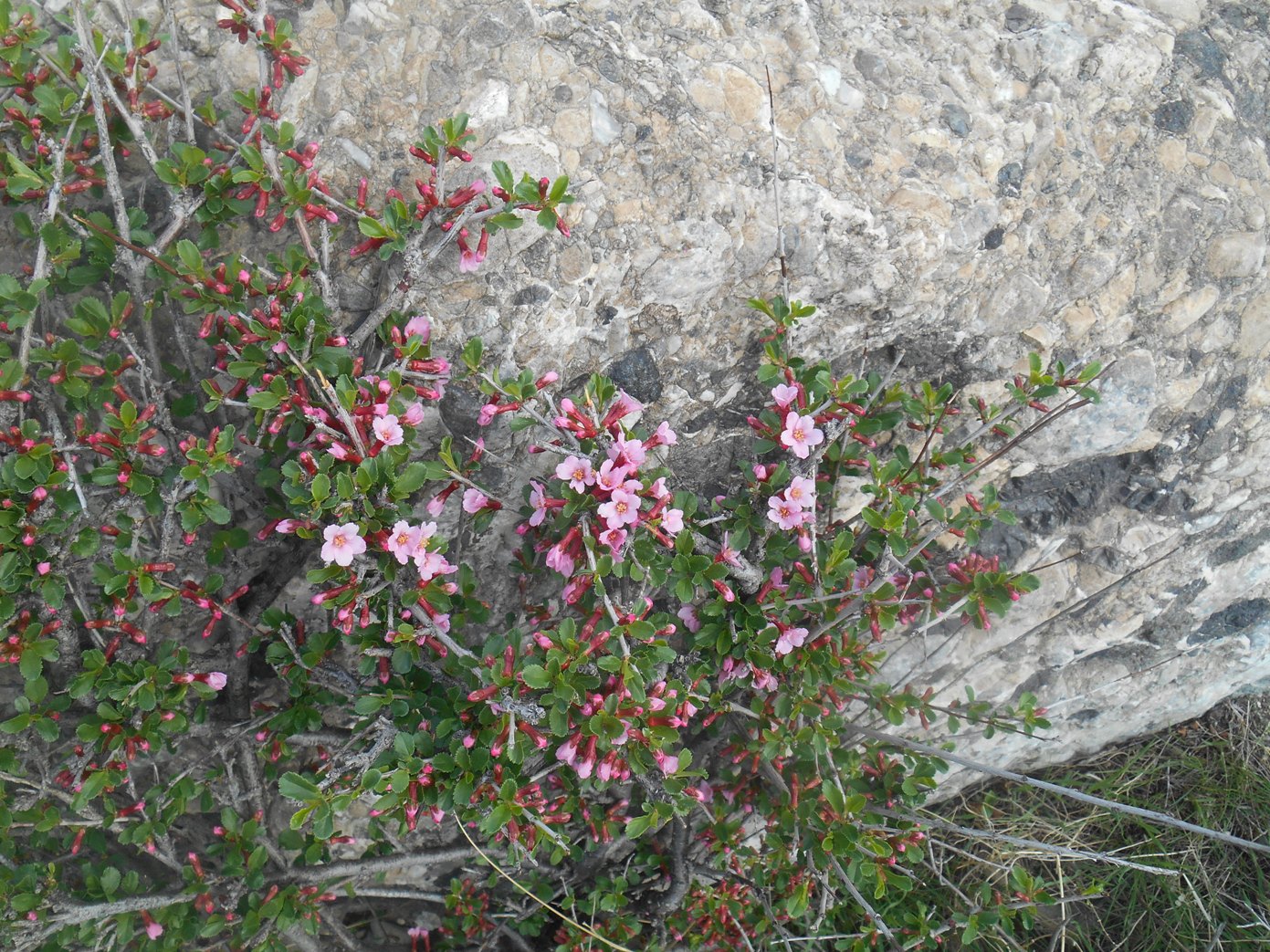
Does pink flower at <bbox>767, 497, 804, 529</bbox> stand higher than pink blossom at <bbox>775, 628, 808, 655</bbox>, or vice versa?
pink flower at <bbox>767, 497, 804, 529</bbox>

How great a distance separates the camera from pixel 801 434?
2529 millimetres

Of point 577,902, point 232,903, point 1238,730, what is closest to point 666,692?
point 577,902

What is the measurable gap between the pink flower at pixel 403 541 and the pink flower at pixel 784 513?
3.19ft

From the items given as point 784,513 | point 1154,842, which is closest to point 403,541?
point 784,513

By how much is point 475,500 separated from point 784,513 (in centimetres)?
86

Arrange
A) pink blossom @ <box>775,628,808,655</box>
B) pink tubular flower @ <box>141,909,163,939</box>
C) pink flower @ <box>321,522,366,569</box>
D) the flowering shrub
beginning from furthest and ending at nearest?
pink tubular flower @ <box>141,909,163,939</box> → pink blossom @ <box>775,628,808,655</box> → the flowering shrub → pink flower @ <box>321,522,366,569</box>

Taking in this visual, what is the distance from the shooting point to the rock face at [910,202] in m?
2.49

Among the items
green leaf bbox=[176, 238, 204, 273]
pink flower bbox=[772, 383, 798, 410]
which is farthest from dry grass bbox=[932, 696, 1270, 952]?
green leaf bbox=[176, 238, 204, 273]

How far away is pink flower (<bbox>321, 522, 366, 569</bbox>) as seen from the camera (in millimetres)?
2166

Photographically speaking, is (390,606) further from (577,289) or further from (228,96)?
(228,96)

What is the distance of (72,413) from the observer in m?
2.42

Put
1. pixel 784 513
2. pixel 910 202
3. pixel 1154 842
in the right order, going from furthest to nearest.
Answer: pixel 1154 842, pixel 910 202, pixel 784 513

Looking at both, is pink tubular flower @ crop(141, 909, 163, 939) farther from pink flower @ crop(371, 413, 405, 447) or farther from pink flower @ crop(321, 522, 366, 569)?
pink flower @ crop(371, 413, 405, 447)

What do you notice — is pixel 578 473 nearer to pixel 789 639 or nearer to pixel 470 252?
pixel 470 252
